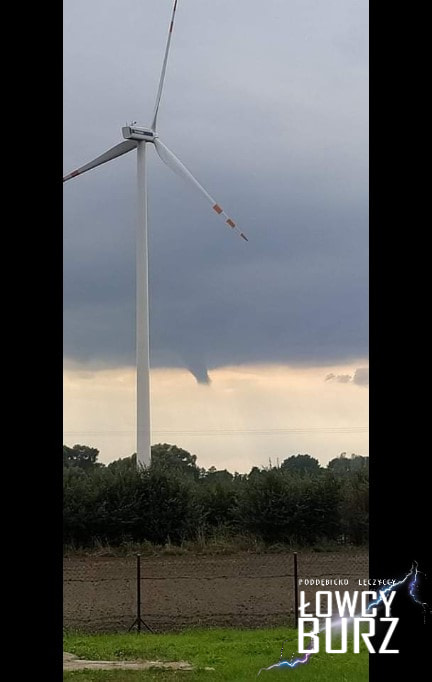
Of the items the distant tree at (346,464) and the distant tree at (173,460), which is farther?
the distant tree at (173,460)

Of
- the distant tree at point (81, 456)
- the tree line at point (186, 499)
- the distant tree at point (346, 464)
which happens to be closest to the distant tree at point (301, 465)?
the tree line at point (186, 499)

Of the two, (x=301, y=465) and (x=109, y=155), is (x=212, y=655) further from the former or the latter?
(x=109, y=155)

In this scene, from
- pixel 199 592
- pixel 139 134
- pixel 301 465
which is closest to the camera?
pixel 199 592

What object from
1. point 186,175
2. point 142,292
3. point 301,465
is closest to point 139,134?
point 186,175

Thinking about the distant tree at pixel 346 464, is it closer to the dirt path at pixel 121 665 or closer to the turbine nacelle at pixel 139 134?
the dirt path at pixel 121 665

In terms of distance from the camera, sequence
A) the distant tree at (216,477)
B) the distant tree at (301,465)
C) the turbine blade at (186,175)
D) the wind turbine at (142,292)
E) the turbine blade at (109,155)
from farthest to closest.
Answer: the distant tree at (216,477) < the turbine blade at (109,155) < the wind turbine at (142,292) < the distant tree at (301,465) < the turbine blade at (186,175)
